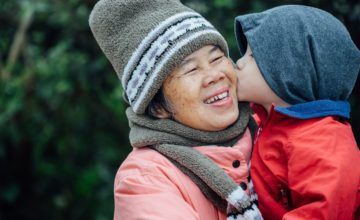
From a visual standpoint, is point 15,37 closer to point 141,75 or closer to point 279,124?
point 141,75

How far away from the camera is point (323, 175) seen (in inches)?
Answer: 80.8

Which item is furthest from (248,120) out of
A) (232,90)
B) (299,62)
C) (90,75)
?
(90,75)

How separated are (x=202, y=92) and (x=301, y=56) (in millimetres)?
375

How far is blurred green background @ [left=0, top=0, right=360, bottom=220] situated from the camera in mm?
4809

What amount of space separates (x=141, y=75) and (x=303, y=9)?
1.98ft

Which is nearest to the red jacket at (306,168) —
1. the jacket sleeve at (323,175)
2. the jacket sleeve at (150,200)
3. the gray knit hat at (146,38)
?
the jacket sleeve at (323,175)

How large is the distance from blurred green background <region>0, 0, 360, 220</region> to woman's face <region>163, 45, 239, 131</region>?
2112 mm

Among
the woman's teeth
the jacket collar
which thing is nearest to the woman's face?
the woman's teeth

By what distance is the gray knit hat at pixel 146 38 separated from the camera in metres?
2.32

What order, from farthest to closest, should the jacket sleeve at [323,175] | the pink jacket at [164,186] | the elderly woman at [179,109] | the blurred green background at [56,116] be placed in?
the blurred green background at [56,116] → the elderly woman at [179,109] → the pink jacket at [164,186] → the jacket sleeve at [323,175]

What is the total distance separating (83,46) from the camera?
4.93 meters

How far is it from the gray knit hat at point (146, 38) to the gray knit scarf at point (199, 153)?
10cm

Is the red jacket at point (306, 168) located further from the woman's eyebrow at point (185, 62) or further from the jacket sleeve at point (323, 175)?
the woman's eyebrow at point (185, 62)

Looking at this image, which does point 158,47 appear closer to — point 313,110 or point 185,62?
point 185,62
